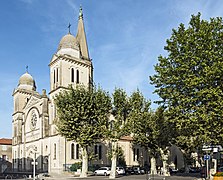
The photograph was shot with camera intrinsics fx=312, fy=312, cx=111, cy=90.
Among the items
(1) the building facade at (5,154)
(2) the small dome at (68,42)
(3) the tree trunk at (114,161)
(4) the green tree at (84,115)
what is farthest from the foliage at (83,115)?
(1) the building facade at (5,154)

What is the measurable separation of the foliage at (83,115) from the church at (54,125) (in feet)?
54.1

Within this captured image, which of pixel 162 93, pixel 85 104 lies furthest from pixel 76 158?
pixel 162 93

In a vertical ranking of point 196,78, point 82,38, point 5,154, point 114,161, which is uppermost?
point 82,38

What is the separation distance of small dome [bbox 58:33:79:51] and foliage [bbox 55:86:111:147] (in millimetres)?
24670

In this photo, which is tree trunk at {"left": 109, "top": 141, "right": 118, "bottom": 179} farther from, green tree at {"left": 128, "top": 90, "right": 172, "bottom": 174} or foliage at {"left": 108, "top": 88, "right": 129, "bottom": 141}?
green tree at {"left": 128, "top": 90, "right": 172, "bottom": 174}

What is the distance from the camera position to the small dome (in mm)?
65000

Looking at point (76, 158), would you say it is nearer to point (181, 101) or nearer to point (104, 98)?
point (104, 98)

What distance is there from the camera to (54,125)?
6094 centimetres

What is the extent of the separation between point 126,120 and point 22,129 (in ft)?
139

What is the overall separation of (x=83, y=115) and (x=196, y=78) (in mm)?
17798

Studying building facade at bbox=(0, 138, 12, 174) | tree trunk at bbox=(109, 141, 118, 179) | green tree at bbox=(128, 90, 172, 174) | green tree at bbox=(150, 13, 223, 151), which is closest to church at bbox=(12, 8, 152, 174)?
building facade at bbox=(0, 138, 12, 174)

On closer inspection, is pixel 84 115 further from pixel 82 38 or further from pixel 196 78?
pixel 82 38

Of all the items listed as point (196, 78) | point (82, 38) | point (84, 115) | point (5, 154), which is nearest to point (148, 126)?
point (84, 115)

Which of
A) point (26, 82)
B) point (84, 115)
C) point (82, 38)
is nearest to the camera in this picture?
point (84, 115)
